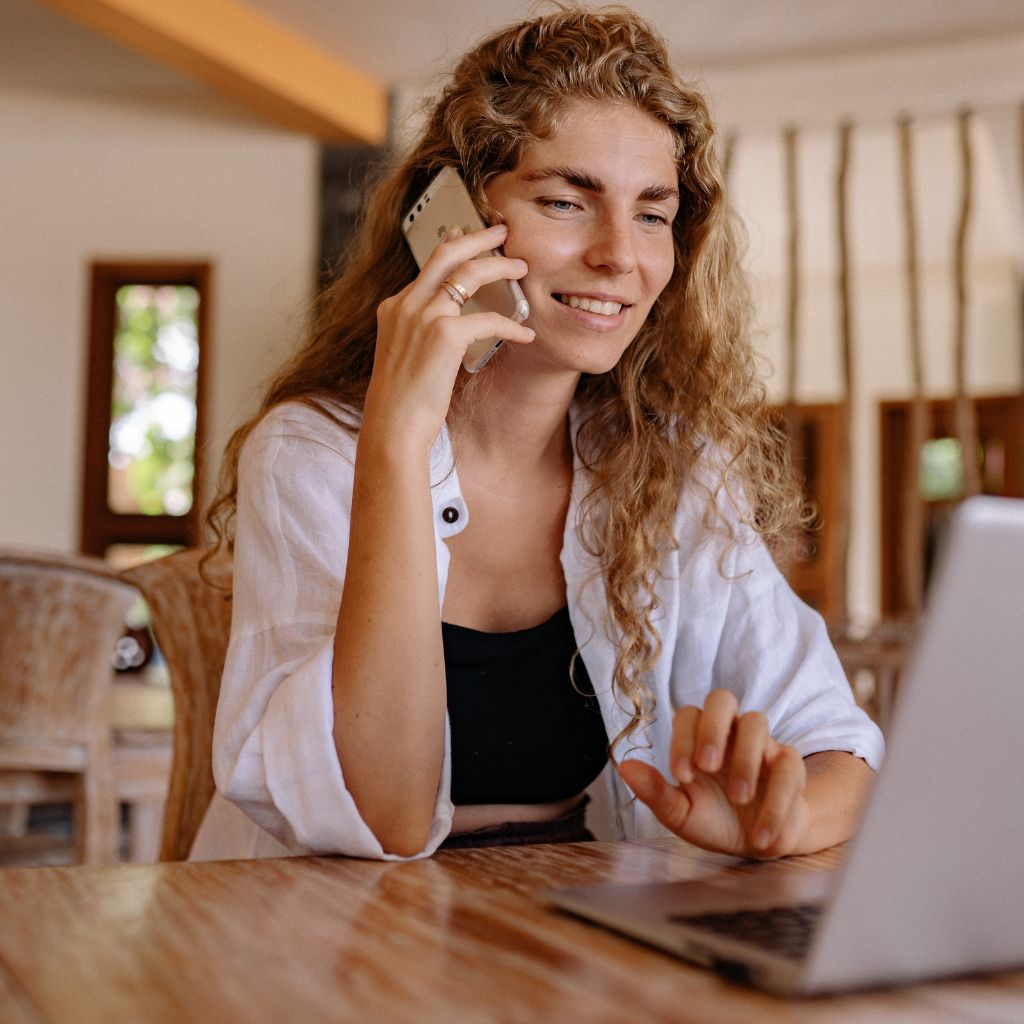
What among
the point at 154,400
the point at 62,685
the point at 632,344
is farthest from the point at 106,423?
the point at 632,344

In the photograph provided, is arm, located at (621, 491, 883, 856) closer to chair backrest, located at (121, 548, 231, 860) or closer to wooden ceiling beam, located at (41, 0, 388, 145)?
chair backrest, located at (121, 548, 231, 860)

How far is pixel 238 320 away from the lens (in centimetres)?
577

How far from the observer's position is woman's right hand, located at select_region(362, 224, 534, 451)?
112cm

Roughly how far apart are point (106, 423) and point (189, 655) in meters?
4.64

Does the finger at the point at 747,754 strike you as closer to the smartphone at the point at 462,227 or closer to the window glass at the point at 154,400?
the smartphone at the point at 462,227

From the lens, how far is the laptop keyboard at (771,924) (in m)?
0.61

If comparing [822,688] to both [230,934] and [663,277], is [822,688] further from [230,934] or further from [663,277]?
[230,934]

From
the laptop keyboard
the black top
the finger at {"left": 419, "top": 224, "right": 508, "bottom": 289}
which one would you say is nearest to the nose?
the finger at {"left": 419, "top": 224, "right": 508, "bottom": 289}

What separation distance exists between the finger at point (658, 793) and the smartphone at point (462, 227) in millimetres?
545

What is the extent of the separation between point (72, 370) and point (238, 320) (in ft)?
2.54

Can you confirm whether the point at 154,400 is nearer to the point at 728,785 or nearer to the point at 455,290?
the point at 455,290

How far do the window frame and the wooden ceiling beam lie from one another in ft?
2.78

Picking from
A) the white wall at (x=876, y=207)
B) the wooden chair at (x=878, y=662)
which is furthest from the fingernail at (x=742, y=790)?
the wooden chair at (x=878, y=662)

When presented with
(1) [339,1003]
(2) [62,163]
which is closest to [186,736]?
(1) [339,1003]
